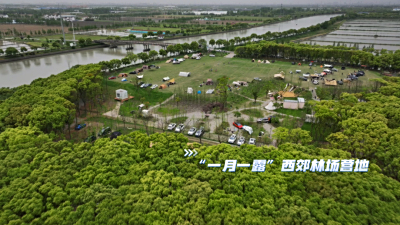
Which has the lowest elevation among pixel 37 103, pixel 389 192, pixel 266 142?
pixel 266 142

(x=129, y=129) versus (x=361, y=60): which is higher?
(x=361, y=60)

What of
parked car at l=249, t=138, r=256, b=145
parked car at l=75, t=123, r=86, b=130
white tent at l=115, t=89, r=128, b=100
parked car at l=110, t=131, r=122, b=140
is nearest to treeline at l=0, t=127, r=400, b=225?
parked car at l=249, t=138, r=256, b=145

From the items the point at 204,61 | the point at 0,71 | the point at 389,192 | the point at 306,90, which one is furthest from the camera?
the point at 204,61

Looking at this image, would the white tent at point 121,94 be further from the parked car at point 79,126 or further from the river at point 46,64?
the river at point 46,64

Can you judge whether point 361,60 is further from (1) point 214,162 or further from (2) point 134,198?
(2) point 134,198

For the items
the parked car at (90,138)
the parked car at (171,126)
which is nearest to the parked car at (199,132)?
the parked car at (171,126)

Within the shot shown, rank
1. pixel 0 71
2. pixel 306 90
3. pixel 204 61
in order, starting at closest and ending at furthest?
pixel 306 90 → pixel 0 71 → pixel 204 61

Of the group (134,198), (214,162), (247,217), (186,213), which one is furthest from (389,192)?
(134,198)
